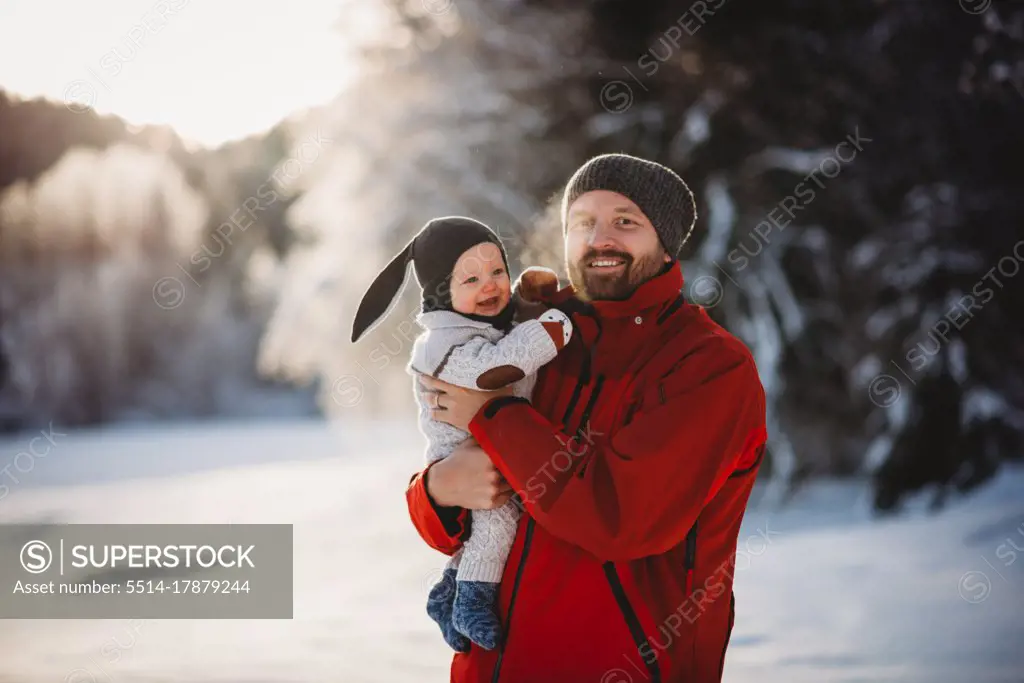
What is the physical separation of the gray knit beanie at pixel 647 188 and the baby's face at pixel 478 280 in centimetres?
20

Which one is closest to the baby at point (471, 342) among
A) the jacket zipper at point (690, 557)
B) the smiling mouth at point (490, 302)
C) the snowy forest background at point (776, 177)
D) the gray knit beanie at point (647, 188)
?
the smiling mouth at point (490, 302)

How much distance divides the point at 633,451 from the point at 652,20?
6.95 m

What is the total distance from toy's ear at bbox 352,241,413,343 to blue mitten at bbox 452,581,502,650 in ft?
2.09

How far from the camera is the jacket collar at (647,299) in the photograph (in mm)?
1725

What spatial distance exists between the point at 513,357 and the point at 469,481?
0.84ft

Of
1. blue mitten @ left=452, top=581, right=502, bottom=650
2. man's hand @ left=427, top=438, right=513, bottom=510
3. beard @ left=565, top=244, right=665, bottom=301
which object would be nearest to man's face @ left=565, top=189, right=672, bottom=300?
beard @ left=565, top=244, right=665, bottom=301

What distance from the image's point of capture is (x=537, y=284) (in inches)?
77.8

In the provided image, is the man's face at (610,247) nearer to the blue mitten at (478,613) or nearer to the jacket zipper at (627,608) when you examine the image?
the jacket zipper at (627,608)

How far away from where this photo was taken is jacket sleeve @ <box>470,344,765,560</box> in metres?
1.51

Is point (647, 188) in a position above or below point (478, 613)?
above

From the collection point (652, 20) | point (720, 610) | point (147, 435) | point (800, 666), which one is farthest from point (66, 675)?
point (147, 435)

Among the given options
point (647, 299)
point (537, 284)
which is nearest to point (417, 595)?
point (537, 284)

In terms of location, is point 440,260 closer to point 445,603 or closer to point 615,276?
point 615,276

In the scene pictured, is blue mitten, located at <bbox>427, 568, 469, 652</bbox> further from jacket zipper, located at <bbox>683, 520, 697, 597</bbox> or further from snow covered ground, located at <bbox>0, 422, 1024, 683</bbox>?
snow covered ground, located at <bbox>0, 422, 1024, 683</bbox>
